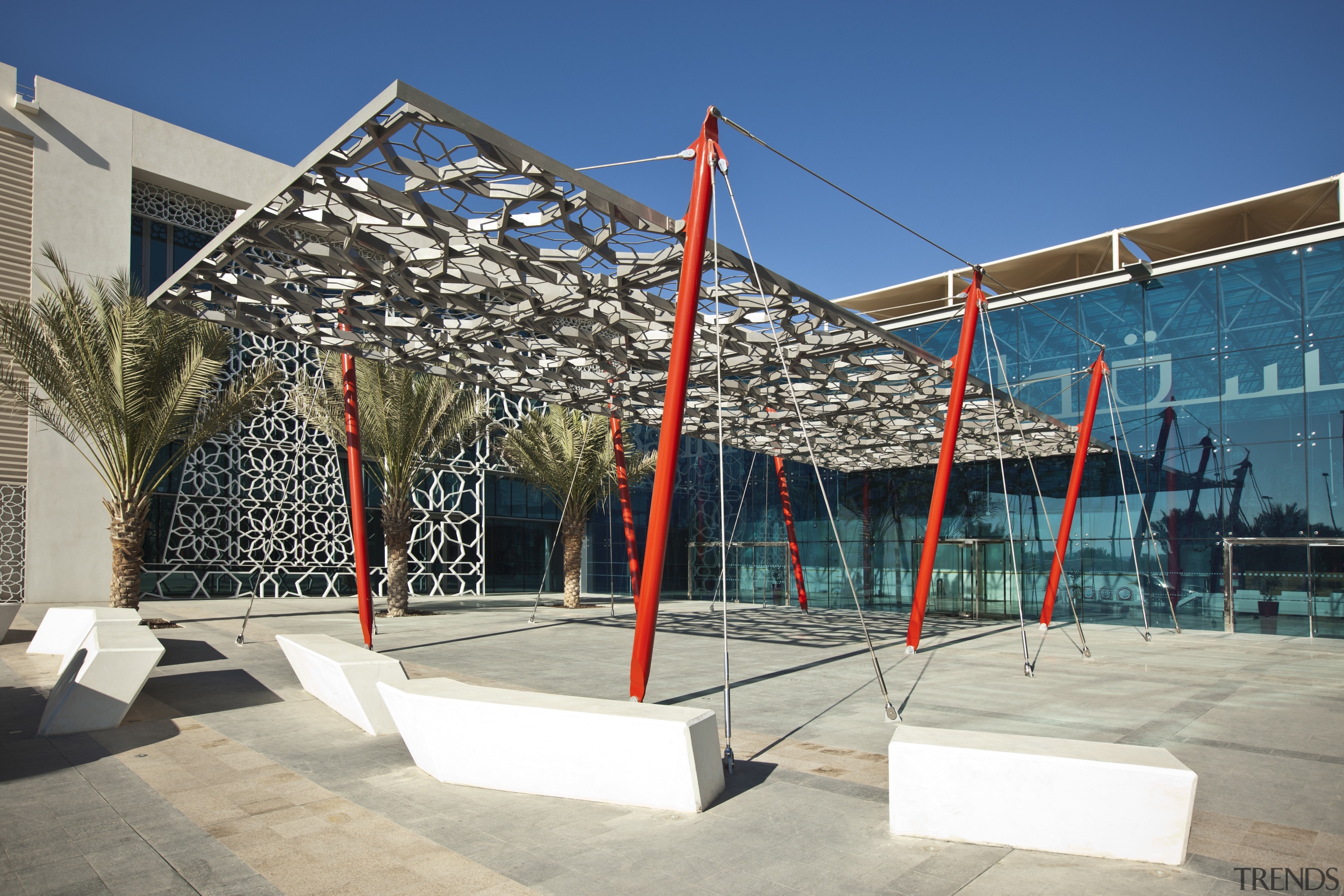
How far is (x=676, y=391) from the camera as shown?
8.60m

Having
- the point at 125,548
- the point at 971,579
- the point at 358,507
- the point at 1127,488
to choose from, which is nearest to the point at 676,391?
the point at 358,507

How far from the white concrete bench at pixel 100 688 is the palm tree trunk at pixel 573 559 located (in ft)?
63.5

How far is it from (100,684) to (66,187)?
23.6 metres

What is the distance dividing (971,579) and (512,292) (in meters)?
21.3

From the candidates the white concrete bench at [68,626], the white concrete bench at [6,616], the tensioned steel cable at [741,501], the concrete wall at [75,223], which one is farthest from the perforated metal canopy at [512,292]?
the concrete wall at [75,223]

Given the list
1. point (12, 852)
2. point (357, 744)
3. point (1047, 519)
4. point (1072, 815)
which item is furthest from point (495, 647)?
point (1047, 519)

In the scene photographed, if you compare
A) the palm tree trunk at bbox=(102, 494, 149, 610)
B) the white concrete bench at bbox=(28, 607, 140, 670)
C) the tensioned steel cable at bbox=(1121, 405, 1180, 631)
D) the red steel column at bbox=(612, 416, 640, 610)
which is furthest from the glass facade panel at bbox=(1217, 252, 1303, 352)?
the palm tree trunk at bbox=(102, 494, 149, 610)

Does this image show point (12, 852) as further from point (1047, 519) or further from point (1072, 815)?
point (1047, 519)

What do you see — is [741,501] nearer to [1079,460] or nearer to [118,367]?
[1079,460]

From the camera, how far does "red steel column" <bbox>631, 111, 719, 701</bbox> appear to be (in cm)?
840

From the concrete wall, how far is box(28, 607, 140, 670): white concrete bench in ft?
38.3

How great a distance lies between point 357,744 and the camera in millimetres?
7461

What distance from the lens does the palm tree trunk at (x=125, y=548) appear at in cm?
1652

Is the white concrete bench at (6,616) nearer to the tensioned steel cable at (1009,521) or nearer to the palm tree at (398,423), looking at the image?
the palm tree at (398,423)
